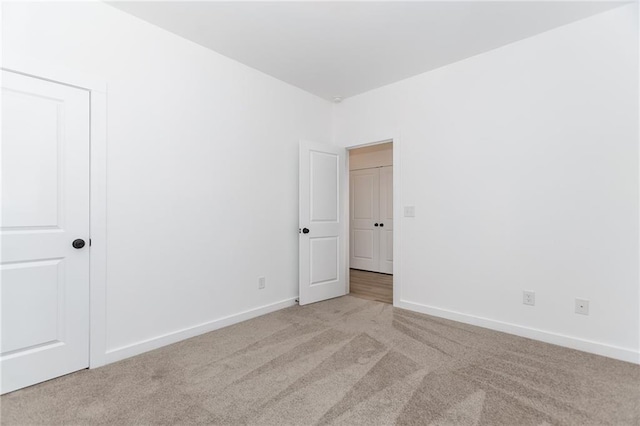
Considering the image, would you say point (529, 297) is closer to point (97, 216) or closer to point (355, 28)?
point (355, 28)

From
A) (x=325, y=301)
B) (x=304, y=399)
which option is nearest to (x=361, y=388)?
(x=304, y=399)

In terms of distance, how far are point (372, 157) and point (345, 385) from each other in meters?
4.66

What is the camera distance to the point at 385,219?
5.75 m

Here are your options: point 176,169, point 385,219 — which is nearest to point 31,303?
point 176,169

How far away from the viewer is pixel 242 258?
320 centimetres

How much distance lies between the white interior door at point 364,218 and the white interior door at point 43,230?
456 centimetres

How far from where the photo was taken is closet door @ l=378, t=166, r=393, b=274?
18.5 ft

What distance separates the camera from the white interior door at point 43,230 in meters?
1.93

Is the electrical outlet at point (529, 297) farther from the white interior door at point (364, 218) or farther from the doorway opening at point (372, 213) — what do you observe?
the white interior door at point (364, 218)

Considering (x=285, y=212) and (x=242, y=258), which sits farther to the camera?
(x=285, y=212)

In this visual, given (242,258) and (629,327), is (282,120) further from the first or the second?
(629,327)

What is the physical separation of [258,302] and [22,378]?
1844mm

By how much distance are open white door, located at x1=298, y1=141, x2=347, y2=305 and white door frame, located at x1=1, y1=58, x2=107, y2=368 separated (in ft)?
6.42

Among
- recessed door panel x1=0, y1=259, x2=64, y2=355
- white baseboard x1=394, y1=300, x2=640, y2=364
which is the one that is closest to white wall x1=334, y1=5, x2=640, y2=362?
white baseboard x1=394, y1=300, x2=640, y2=364
